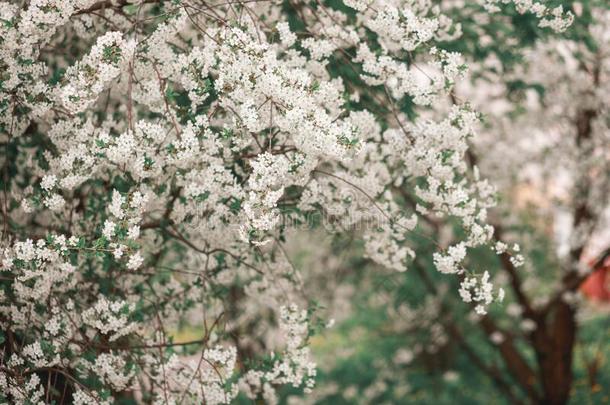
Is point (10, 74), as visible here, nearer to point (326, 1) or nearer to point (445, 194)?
point (326, 1)

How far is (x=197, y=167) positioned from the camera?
3.52m

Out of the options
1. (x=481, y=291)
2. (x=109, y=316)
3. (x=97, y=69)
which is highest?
(x=97, y=69)

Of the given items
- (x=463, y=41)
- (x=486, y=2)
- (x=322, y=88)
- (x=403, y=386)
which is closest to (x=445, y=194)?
(x=322, y=88)

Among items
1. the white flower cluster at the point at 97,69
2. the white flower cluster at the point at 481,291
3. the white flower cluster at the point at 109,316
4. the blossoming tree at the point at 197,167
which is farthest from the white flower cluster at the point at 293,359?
the white flower cluster at the point at 97,69

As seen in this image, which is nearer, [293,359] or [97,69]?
[97,69]

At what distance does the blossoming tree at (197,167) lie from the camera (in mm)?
3039

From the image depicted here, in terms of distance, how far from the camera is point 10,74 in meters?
3.25

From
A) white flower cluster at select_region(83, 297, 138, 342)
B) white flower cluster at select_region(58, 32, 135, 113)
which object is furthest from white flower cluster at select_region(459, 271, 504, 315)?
white flower cluster at select_region(58, 32, 135, 113)

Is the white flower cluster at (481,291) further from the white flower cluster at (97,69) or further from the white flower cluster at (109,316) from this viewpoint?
the white flower cluster at (97,69)

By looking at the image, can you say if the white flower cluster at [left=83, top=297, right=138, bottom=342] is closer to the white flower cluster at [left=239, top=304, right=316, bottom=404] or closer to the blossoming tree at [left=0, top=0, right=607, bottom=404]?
the blossoming tree at [left=0, top=0, right=607, bottom=404]

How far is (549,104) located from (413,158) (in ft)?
14.5

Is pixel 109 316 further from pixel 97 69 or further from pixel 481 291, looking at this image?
pixel 481 291

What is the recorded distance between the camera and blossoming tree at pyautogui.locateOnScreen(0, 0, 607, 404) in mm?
3039

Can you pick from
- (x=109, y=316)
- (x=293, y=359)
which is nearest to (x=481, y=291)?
(x=293, y=359)
